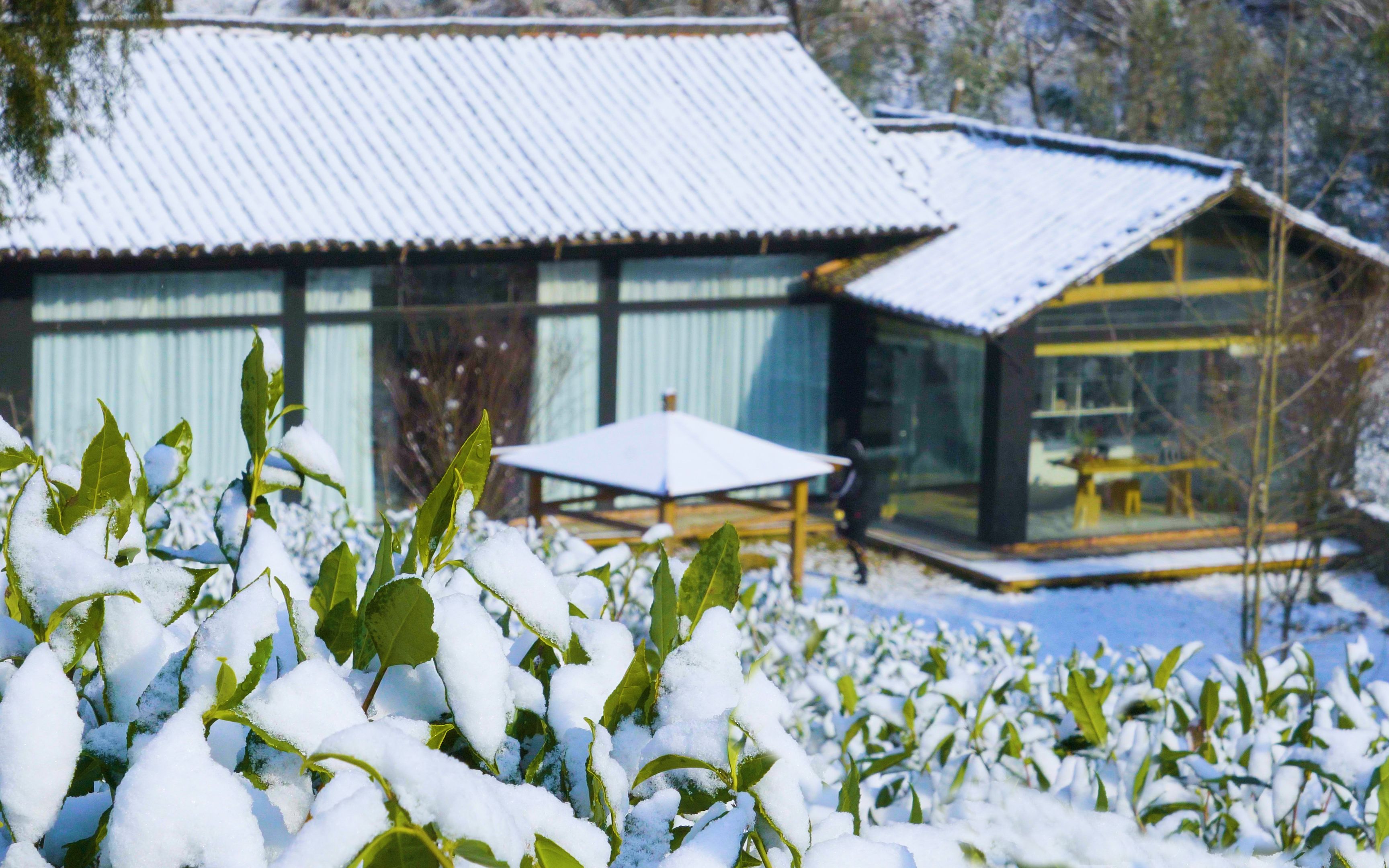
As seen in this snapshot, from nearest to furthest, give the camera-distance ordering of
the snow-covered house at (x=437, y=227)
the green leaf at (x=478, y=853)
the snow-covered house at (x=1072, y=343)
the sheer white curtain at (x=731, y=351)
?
the green leaf at (x=478, y=853)
the snow-covered house at (x=437, y=227)
the snow-covered house at (x=1072, y=343)
the sheer white curtain at (x=731, y=351)

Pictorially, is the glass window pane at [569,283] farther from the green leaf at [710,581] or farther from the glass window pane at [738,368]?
the green leaf at [710,581]

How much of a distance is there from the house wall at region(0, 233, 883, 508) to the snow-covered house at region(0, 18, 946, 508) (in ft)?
0.07

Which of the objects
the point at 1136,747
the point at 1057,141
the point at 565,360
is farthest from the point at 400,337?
the point at 1136,747

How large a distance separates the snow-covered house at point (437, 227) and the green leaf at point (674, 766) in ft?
30.5

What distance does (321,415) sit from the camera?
11.1 metres

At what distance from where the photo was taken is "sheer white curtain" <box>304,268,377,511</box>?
35.9ft

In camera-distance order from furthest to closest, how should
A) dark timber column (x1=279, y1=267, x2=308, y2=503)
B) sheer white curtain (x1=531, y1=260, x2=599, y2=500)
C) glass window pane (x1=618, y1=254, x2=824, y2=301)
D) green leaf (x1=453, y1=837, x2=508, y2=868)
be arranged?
glass window pane (x1=618, y1=254, x2=824, y2=301) → sheer white curtain (x1=531, y1=260, x2=599, y2=500) → dark timber column (x1=279, y1=267, x2=308, y2=503) → green leaf (x1=453, y1=837, x2=508, y2=868)

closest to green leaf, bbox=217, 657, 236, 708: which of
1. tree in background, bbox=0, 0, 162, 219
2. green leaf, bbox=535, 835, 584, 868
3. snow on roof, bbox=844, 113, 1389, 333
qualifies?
green leaf, bbox=535, 835, 584, 868

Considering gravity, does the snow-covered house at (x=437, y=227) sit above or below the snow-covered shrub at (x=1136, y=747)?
above

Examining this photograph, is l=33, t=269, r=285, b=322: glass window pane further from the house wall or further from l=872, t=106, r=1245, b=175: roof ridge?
l=872, t=106, r=1245, b=175: roof ridge

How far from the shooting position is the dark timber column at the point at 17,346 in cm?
993

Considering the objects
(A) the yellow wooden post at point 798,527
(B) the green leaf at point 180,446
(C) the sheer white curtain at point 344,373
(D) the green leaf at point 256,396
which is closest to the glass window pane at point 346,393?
(C) the sheer white curtain at point 344,373

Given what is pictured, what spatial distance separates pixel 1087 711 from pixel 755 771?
1.20m

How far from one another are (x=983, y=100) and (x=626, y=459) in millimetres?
20569
